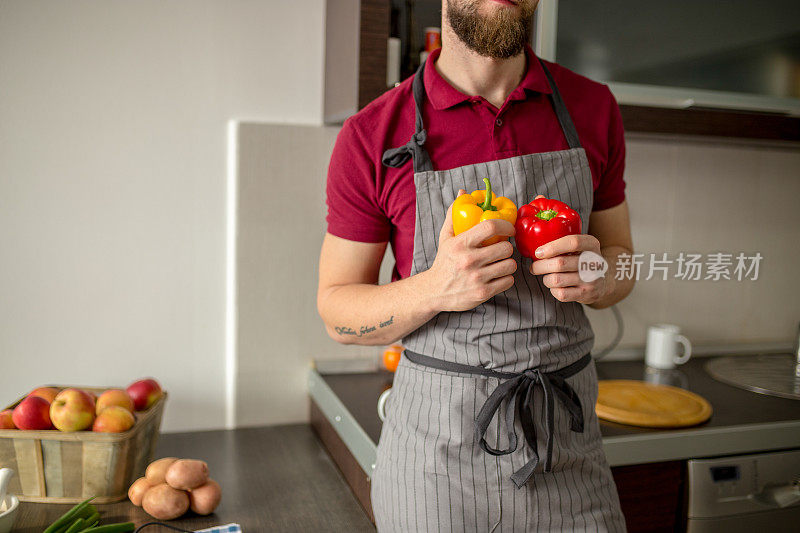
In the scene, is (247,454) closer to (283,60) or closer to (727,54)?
(283,60)

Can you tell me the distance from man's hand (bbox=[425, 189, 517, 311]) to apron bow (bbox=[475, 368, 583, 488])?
0.39ft

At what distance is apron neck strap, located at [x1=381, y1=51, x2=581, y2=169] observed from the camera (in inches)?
37.1

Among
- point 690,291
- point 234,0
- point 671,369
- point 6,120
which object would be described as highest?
point 234,0

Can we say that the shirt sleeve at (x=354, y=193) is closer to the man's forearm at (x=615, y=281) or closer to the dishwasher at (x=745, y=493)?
the man's forearm at (x=615, y=281)

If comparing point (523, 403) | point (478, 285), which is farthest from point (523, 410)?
point (478, 285)

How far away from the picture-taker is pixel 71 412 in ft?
3.76

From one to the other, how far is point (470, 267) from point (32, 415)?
0.80 metres

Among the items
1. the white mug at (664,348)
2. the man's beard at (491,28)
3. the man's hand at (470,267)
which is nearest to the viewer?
the man's hand at (470,267)

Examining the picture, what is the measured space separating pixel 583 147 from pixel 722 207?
3.73 feet

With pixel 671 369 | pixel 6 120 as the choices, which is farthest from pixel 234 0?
pixel 671 369

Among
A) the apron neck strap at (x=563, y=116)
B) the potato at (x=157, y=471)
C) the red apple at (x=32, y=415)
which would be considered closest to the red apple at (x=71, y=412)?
the red apple at (x=32, y=415)

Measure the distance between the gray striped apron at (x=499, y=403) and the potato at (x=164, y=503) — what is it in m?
0.35

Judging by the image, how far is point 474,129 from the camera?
974 mm

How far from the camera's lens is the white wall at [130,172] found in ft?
4.75
